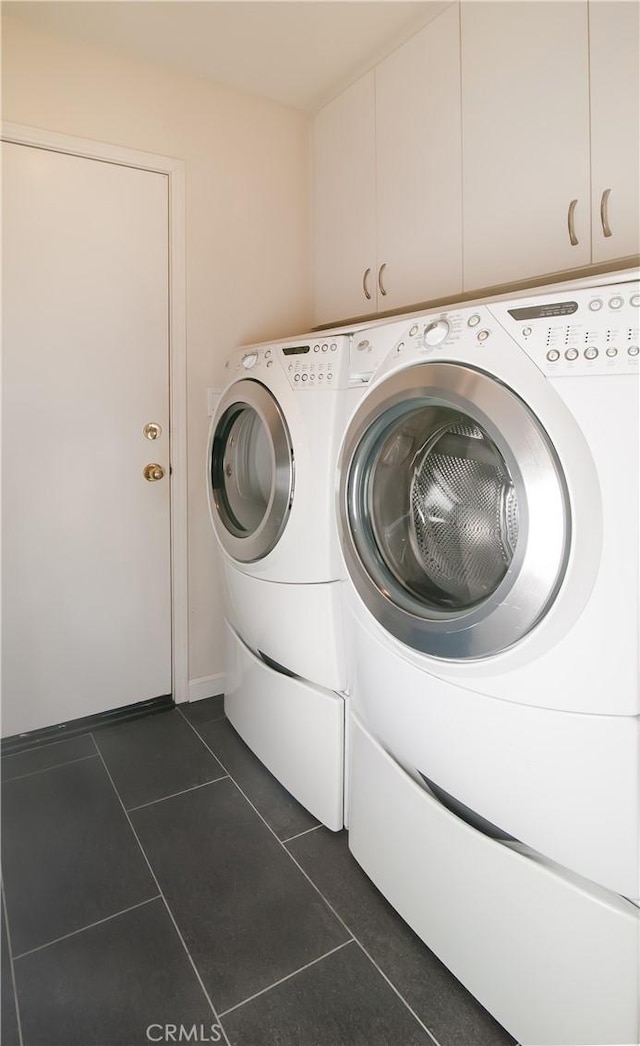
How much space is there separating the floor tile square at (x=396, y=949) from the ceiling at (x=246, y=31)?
2.54 metres

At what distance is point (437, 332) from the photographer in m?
1.09

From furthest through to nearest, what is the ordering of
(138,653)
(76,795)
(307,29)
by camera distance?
(138,653), (307,29), (76,795)

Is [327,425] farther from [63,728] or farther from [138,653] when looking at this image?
[63,728]

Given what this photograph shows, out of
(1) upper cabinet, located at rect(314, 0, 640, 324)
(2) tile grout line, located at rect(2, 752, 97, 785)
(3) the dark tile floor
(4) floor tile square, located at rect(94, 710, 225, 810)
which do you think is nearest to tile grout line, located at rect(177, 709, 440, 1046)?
(3) the dark tile floor

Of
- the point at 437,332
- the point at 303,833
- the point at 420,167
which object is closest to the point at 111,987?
the point at 303,833

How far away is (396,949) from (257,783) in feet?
2.29

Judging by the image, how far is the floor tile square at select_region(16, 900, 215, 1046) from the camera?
1097 mm

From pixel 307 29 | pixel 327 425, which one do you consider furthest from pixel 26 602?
pixel 307 29

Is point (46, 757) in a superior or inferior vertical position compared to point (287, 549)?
inferior

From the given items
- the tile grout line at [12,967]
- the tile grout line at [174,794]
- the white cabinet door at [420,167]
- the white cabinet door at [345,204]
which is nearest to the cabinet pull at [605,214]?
the white cabinet door at [420,167]

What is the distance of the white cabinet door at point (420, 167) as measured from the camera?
184cm

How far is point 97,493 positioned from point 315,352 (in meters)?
1.08

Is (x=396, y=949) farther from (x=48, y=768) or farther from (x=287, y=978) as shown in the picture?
(x=48, y=768)

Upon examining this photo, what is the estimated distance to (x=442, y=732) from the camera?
3.73ft
